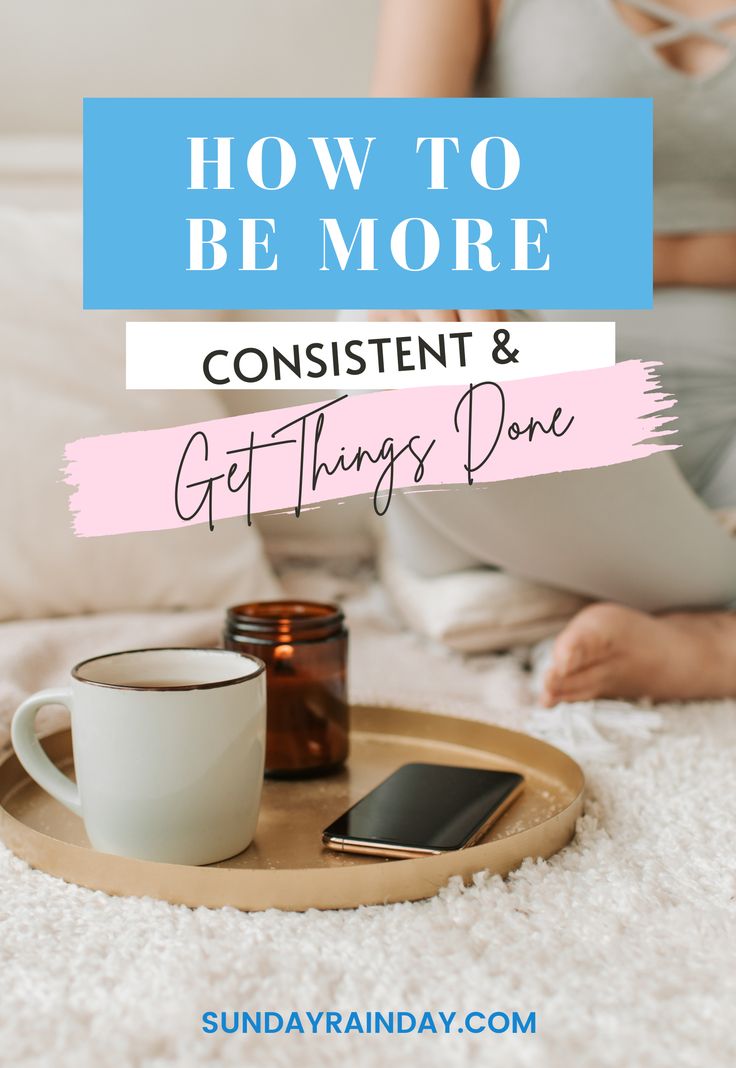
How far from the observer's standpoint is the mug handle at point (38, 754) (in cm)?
43

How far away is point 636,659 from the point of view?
0.72 meters

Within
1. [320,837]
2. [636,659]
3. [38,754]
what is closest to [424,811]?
[320,837]

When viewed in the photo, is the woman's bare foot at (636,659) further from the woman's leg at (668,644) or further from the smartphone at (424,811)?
the smartphone at (424,811)

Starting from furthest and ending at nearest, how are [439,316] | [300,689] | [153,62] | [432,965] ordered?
[153,62]
[439,316]
[300,689]
[432,965]

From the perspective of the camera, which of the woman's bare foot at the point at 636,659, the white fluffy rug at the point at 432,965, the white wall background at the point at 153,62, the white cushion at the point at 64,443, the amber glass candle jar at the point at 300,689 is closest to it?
the white fluffy rug at the point at 432,965

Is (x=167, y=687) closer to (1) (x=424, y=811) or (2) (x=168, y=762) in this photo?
(2) (x=168, y=762)

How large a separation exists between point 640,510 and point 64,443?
49 cm

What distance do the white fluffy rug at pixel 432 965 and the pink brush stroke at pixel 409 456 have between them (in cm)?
30

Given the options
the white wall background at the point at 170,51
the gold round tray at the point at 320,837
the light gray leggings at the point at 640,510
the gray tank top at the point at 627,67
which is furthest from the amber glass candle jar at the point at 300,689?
the white wall background at the point at 170,51

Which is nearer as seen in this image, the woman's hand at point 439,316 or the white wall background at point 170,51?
the woman's hand at point 439,316

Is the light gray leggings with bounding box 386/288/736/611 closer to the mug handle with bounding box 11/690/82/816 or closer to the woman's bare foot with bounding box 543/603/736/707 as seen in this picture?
the woman's bare foot with bounding box 543/603/736/707

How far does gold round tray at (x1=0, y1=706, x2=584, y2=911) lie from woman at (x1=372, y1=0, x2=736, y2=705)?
0.28 meters

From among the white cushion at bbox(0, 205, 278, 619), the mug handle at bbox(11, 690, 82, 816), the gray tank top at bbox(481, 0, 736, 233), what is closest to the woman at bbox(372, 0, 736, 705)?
the gray tank top at bbox(481, 0, 736, 233)

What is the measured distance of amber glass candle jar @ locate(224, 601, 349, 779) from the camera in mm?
519
